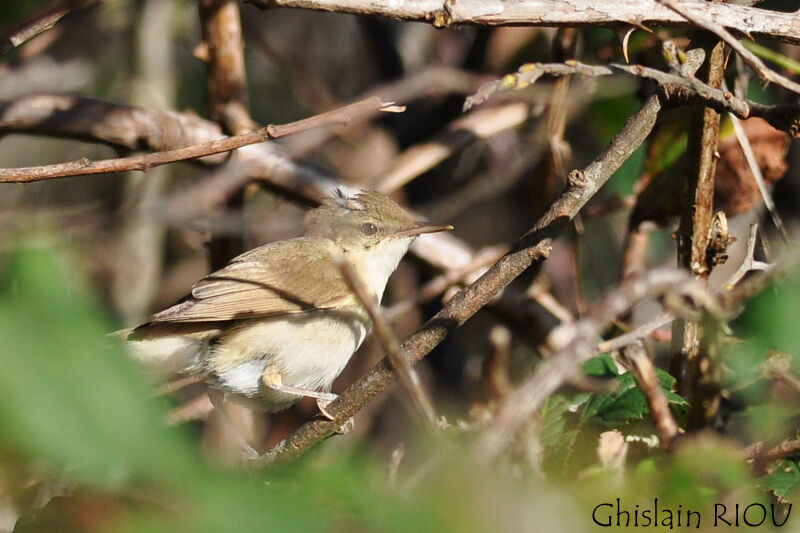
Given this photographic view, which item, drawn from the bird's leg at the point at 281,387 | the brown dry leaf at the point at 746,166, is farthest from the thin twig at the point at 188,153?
the brown dry leaf at the point at 746,166

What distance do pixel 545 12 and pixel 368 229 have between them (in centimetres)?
147

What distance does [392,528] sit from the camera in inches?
28.7

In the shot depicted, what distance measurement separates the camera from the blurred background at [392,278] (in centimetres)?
68

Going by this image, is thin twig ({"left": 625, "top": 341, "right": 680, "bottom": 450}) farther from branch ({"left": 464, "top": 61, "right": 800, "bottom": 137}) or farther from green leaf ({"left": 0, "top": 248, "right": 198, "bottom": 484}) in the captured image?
green leaf ({"left": 0, "top": 248, "right": 198, "bottom": 484})

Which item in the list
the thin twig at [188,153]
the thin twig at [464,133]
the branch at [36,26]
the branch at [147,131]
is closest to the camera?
the thin twig at [188,153]

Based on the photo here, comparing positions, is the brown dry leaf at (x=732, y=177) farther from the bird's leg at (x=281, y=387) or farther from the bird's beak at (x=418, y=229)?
the bird's leg at (x=281, y=387)

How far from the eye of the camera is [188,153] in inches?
79.3

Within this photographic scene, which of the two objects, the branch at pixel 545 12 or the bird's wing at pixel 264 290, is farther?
the bird's wing at pixel 264 290

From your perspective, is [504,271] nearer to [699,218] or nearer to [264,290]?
[699,218]

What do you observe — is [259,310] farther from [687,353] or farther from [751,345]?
[751,345]

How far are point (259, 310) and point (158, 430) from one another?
2.26 meters

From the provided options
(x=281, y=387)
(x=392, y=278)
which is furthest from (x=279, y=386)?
(x=392, y=278)

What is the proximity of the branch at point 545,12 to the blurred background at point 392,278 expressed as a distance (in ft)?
0.84

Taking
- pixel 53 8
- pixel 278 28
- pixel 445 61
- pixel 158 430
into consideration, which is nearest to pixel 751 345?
pixel 158 430
